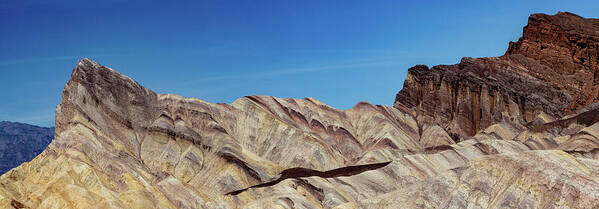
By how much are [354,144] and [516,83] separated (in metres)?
39.6

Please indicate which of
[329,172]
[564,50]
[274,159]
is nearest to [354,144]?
[274,159]

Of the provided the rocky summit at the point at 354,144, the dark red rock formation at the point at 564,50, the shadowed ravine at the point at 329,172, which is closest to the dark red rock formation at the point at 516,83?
the dark red rock formation at the point at 564,50

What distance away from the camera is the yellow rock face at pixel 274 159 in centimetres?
8394

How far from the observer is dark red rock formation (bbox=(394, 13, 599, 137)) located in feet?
532

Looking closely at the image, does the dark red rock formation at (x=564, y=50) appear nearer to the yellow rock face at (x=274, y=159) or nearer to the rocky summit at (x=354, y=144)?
the rocky summit at (x=354, y=144)

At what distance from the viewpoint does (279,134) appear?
140 m

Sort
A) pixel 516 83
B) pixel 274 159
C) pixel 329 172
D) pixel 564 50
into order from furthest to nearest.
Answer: pixel 564 50 → pixel 516 83 → pixel 274 159 → pixel 329 172

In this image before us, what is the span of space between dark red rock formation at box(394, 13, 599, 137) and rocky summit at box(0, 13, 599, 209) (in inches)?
10.1

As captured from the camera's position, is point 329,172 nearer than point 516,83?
Yes

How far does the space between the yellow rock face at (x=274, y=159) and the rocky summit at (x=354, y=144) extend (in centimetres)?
22

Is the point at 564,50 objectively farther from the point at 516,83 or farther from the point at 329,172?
the point at 329,172

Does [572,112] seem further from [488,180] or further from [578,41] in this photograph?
[488,180]

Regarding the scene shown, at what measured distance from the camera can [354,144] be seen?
14575 centimetres

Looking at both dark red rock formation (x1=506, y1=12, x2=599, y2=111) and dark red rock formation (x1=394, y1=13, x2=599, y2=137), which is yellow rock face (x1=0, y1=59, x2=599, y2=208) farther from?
dark red rock formation (x1=506, y1=12, x2=599, y2=111)
